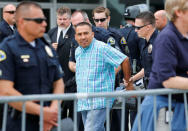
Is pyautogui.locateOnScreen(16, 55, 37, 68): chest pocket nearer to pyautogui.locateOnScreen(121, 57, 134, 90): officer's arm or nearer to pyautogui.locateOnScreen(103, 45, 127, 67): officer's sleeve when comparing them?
pyautogui.locateOnScreen(103, 45, 127, 67): officer's sleeve

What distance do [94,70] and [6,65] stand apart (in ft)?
6.56

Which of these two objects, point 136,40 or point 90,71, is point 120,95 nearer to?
point 90,71

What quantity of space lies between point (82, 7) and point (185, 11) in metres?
8.32

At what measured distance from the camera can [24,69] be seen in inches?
156

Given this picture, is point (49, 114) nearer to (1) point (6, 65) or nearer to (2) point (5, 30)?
(1) point (6, 65)

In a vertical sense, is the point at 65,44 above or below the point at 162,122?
above

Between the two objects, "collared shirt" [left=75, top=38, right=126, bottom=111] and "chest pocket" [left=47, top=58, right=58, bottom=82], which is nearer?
"chest pocket" [left=47, top=58, right=58, bottom=82]

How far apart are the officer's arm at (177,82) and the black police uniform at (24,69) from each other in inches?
39.9

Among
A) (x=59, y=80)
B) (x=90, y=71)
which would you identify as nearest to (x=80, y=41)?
(x=90, y=71)

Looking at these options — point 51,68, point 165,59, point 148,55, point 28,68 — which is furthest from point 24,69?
point 148,55

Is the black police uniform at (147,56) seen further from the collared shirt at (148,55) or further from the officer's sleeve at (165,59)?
the officer's sleeve at (165,59)

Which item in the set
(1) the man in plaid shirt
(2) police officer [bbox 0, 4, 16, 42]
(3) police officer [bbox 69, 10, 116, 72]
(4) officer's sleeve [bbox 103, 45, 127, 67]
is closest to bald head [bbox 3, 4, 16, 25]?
(2) police officer [bbox 0, 4, 16, 42]

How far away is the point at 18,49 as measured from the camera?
398cm

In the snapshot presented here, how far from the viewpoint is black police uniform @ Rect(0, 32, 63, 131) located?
393 cm
